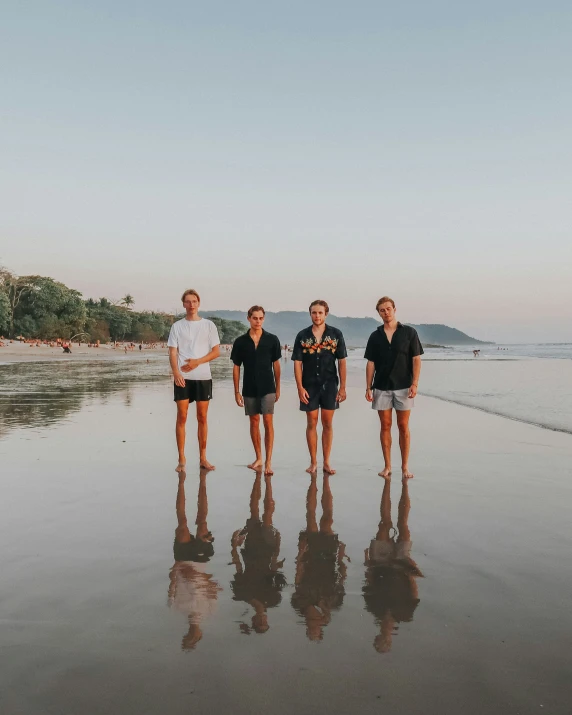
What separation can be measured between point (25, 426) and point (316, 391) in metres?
5.22

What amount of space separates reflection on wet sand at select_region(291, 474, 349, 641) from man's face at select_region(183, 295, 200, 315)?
124 inches

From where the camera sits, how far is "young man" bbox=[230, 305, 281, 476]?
6.57m

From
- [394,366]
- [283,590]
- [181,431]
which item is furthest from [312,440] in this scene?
[283,590]

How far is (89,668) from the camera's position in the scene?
2.26m

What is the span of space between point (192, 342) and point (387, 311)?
238 centimetres

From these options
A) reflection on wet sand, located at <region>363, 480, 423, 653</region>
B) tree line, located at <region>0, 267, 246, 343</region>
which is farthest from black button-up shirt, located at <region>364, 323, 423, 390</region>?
tree line, located at <region>0, 267, 246, 343</region>

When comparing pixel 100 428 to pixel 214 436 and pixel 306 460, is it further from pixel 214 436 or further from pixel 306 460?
pixel 306 460

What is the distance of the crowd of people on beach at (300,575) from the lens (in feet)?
8.86

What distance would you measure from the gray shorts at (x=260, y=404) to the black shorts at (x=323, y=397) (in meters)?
0.39

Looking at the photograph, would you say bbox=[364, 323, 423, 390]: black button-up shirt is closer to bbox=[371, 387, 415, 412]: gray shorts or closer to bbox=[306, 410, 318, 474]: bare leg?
bbox=[371, 387, 415, 412]: gray shorts

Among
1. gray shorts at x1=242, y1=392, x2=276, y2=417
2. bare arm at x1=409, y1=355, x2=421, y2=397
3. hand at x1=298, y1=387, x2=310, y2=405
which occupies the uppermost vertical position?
bare arm at x1=409, y1=355, x2=421, y2=397

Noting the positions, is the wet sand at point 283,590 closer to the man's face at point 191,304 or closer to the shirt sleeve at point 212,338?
the shirt sleeve at point 212,338

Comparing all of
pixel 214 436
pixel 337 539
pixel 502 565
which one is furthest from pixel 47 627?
pixel 214 436

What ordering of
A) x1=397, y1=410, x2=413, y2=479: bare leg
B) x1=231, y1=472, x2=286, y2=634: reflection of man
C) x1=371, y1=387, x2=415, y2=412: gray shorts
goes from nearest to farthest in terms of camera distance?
x1=231, y1=472, x2=286, y2=634: reflection of man
x1=397, y1=410, x2=413, y2=479: bare leg
x1=371, y1=387, x2=415, y2=412: gray shorts
